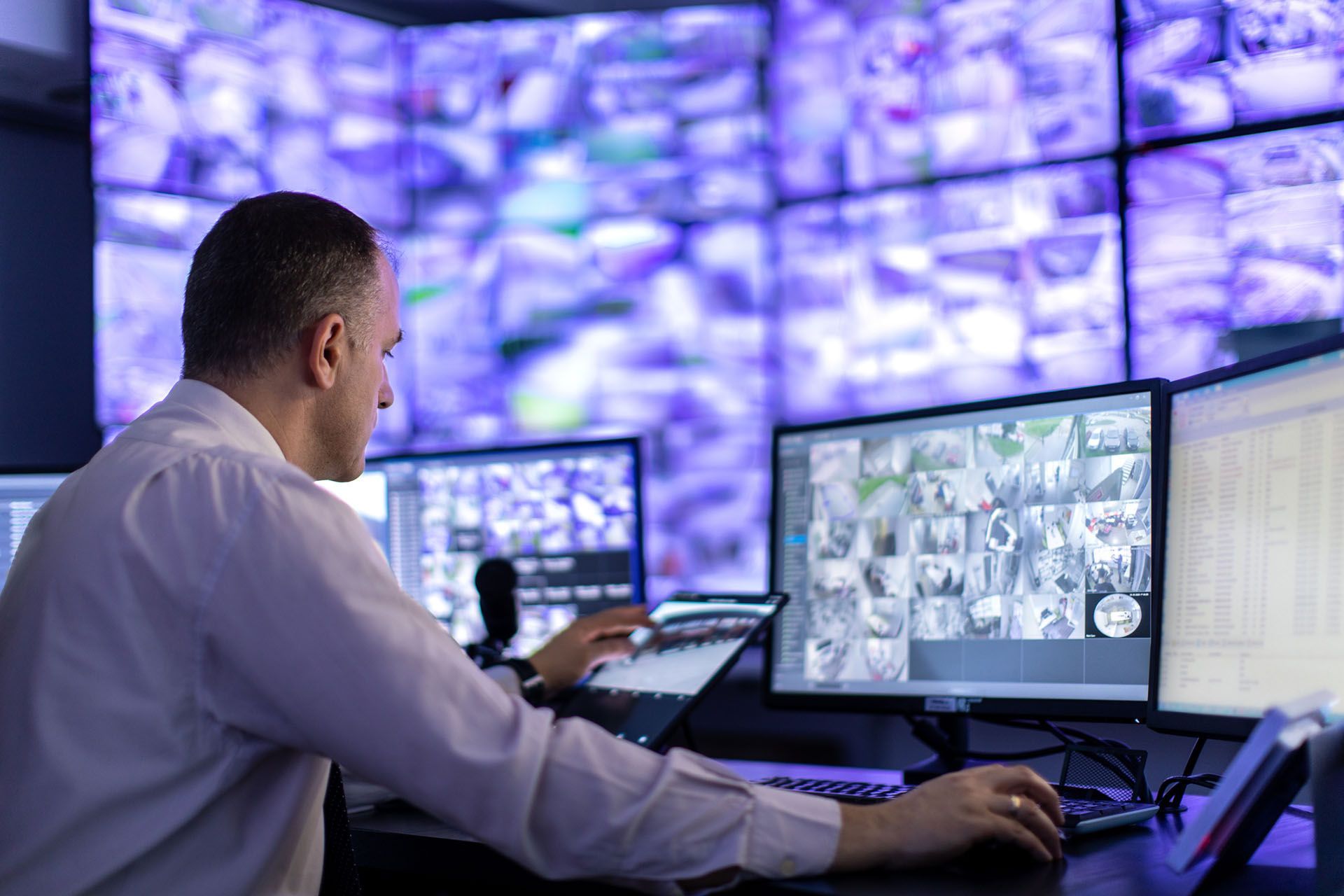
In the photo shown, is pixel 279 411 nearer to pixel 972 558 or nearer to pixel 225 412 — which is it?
pixel 225 412

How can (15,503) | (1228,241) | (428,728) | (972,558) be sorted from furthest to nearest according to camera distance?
1. (1228,241)
2. (15,503)
3. (972,558)
4. (428,728)

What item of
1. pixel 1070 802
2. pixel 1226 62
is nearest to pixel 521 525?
pixel 1070 802

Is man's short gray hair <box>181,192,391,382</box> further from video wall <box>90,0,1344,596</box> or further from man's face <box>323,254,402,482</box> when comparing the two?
video wall <box>90,0,1344,596</box>

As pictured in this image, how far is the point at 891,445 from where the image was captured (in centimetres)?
161

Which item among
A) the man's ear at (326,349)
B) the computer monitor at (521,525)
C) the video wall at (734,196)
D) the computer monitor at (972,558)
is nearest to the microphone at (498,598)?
the computer monitor at (521,525)

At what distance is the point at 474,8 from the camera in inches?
133

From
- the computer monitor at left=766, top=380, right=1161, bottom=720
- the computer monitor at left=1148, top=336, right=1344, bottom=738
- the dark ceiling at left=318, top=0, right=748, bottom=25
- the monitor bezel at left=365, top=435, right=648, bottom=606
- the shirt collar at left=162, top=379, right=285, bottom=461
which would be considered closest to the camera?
the computer monitor at left=1148, top=336, right=1344, bottom=738

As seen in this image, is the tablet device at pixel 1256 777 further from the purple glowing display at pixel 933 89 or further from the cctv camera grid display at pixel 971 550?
the purple glowing display at pixel 933 89

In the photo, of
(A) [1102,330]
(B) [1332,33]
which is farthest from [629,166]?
(B) [1332,33]

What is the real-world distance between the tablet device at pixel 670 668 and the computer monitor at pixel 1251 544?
586mm

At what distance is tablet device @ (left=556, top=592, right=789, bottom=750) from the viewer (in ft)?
5.00

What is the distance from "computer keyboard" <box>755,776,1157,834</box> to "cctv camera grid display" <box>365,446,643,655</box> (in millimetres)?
712

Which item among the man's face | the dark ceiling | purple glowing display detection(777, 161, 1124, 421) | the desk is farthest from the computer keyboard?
the dark ceiling

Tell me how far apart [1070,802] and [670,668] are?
1.93 ft
